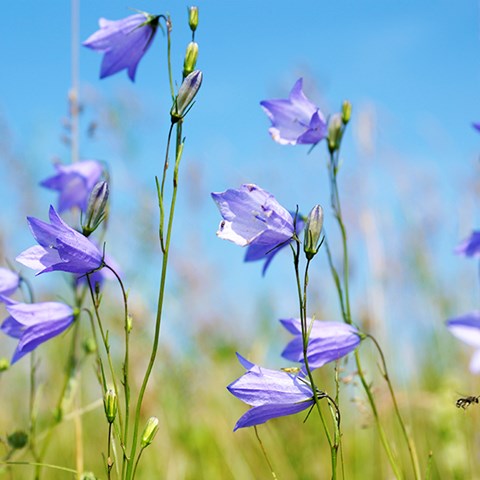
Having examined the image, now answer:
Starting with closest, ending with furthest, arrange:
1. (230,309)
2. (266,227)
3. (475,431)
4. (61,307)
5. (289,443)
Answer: (266,227), (61,307), (475,431), (289,443), (230,309)

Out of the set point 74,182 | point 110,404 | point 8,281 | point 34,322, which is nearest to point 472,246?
point 110,404

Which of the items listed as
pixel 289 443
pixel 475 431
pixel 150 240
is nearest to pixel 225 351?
pixel 150 240

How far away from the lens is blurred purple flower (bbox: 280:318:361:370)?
4.61ft

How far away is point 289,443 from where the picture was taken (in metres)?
3.12

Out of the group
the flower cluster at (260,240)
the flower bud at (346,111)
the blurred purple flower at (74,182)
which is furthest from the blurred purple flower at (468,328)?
the blurred purple flower at (74,182)

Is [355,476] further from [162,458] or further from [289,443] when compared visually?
[162,458]

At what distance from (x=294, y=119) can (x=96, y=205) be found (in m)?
0.57

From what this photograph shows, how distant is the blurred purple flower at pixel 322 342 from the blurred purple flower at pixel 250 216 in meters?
0.22

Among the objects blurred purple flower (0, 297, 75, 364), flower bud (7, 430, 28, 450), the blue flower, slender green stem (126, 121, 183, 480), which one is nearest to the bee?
slender green stem (126, 121, 183, 480)

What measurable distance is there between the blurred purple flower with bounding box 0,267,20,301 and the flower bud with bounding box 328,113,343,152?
800 millimetres

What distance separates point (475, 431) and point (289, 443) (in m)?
0.81

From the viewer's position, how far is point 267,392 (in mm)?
1203

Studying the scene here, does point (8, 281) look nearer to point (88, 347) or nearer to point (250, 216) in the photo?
point (88, 347)

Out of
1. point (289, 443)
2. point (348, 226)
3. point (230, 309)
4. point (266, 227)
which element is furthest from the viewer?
point (230, 309)
